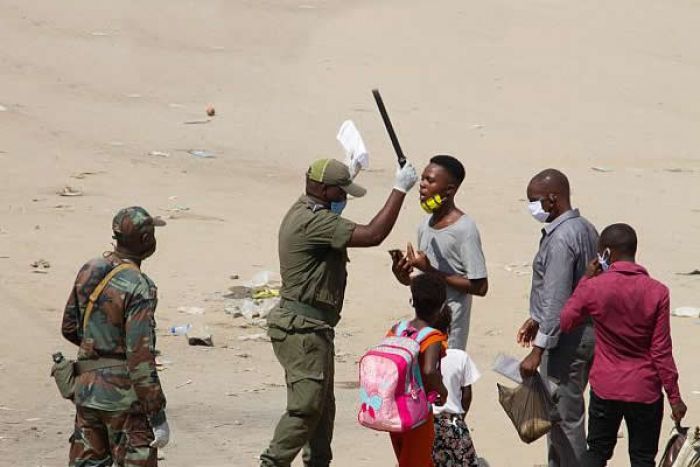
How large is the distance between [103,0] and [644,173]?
11922 millimetres

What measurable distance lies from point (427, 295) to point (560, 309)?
831 millimetres

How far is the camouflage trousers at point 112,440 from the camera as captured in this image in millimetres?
6434

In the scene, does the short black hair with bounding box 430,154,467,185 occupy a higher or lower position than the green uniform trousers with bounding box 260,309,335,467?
higher

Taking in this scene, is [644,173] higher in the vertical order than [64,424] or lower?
higher

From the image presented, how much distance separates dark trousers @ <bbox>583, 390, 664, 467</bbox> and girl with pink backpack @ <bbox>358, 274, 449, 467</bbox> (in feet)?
2.68

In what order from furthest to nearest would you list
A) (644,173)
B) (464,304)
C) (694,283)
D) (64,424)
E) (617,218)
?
(644,173)
(617,218)
(694,283)
(64,424)
(464,304)

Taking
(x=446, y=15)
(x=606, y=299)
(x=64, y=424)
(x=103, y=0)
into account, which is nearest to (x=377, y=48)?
(x=446, y=15)

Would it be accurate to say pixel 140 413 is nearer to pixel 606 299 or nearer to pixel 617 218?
pixel 606 299

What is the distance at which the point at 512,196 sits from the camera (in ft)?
59.4

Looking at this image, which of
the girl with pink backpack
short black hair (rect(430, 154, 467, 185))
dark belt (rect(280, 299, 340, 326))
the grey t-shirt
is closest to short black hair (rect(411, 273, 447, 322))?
the girl with pink backpack

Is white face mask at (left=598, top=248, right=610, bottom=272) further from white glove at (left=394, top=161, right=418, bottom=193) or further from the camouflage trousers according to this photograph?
the camouflage trousers

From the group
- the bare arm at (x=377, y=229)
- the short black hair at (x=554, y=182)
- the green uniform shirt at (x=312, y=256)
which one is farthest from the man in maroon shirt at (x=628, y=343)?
the green uniform shirt at (x=312, y=256)

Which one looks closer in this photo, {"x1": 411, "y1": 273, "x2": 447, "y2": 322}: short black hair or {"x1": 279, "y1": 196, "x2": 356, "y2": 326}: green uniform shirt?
{"x1": 411, "y1": 273, "x2": 447, "y2": 322}: short black hair

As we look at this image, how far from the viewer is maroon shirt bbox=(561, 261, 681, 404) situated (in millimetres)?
6934
